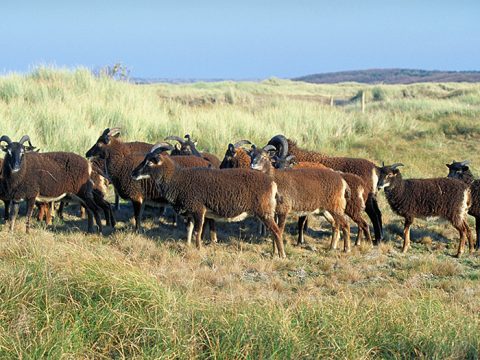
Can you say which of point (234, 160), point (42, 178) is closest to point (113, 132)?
point (42, 178)

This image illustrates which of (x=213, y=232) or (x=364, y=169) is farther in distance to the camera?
(x=364, y=169)

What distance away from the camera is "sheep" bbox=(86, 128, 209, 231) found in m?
12.2

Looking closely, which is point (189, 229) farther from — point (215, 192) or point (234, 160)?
point (234, 160)

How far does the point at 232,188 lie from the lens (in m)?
10.8

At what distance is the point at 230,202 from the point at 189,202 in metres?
0.72

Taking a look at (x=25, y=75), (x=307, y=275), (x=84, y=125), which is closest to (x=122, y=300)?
(x=307, y=275)

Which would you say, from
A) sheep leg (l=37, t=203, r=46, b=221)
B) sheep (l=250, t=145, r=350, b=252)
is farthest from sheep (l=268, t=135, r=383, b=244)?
sheep leg (l=37, t=203, r=46, b=221)

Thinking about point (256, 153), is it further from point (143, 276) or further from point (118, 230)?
point (143, 276)

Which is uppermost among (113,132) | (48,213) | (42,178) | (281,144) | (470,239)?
(113,132)

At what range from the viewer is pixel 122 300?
6895 millimetres

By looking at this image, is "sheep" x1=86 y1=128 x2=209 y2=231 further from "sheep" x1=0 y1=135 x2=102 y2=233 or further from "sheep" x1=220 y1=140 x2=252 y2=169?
"sheep" x1=0 y1=135 x2=102 y2=233

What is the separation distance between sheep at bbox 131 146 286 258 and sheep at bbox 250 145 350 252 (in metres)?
0.46

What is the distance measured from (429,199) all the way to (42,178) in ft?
23.6

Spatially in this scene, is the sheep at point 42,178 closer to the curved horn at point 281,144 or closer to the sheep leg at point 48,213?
the sheep leg at point 48,213
